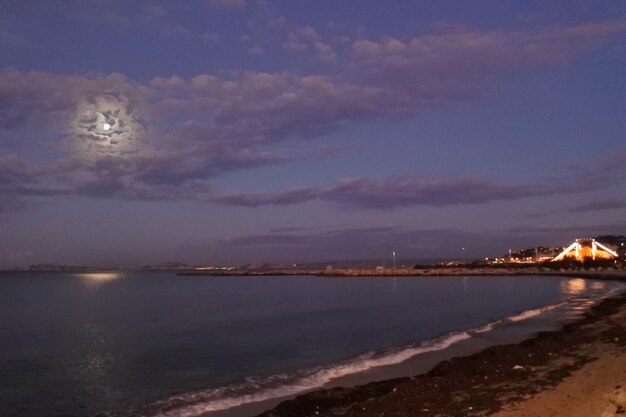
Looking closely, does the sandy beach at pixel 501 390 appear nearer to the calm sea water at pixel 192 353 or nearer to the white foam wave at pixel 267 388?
the white foam wave at pixel 267 388

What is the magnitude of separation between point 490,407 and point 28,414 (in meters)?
11.2

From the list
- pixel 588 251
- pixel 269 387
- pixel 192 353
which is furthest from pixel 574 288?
pixel 588 251

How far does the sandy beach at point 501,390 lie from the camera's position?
35.4 ft

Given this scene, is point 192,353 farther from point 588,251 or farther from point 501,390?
point 588,251

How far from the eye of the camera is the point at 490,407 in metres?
11.0

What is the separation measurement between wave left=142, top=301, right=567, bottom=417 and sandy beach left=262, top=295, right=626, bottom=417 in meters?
1.58

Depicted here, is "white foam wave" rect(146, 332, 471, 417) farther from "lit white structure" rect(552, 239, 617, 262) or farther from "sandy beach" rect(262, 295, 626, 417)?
"lit white structure" rect(552, 239, 617, 262)

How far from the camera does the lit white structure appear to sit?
153500 millimetres

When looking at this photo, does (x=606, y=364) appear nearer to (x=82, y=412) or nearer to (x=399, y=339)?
(x=399, y=339)

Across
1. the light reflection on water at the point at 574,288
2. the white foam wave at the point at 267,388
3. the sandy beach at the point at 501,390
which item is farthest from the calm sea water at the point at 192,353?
the light reflection on water at the point at 574,288

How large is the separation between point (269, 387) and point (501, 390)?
20.9 feet

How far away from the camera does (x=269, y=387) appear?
15.6 m

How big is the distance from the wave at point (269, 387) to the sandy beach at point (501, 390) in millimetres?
1579

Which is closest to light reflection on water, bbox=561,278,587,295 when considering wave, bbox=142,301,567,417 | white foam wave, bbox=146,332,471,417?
wave, bbox=142,301,567,417
